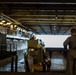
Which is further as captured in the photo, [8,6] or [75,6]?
[8,6]

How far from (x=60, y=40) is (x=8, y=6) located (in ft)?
75.7

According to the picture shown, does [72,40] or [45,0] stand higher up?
[45,0]

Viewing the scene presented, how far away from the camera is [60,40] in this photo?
1200 inches

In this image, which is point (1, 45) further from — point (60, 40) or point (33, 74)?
point (60, 40)

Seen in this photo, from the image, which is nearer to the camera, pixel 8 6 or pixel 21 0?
pixel 21 0

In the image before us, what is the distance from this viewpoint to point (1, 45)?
7.94m

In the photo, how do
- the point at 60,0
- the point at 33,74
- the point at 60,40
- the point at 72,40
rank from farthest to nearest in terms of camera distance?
the point at 60,40 → the point at 60,0 → the point at 33,74 → the point at 72,40

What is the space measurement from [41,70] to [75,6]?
3006 mm

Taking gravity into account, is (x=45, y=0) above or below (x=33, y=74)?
above

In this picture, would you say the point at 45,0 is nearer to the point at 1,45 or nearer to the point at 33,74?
the point at 33,74

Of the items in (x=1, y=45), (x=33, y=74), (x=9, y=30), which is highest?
(x=9, y=30)

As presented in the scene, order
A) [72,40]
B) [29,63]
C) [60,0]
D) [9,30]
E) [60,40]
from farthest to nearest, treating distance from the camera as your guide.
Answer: [60,40], [9,30], [29,63], [60,0], [72,40]

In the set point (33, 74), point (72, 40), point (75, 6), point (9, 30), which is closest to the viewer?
point (72, 40)

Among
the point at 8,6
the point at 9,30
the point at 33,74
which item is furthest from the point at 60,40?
the point at 33,74
